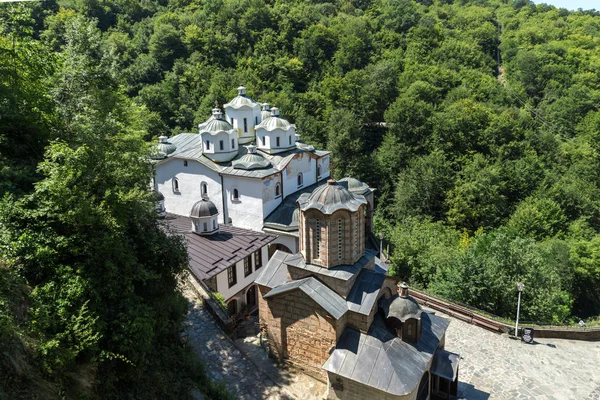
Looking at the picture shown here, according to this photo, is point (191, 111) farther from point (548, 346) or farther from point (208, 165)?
point (548, 346)

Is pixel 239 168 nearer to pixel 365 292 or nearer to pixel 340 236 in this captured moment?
pixel 340 236

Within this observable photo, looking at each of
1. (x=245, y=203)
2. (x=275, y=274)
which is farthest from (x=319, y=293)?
(x=245, y=203)

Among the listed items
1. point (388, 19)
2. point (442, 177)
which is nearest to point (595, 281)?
point (442, 177)

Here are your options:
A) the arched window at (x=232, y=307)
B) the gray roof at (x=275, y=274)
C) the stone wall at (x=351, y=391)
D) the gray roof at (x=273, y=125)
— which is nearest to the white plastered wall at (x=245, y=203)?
the gray roof at (x=273, y=125)

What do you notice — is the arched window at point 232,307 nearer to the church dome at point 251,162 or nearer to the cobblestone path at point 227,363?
the cobblestone path at point 227,363

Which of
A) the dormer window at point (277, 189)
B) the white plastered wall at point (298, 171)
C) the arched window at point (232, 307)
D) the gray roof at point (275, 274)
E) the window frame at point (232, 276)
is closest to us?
the gray roof at point (275, 274)

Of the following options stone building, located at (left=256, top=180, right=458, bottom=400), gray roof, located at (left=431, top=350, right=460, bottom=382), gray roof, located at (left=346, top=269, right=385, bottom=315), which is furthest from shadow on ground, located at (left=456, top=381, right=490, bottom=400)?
gray roof, located at (left=346, top=269, right=385, bottom=315)

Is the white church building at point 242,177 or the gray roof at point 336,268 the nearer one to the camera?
the gray roof at point 336,268
